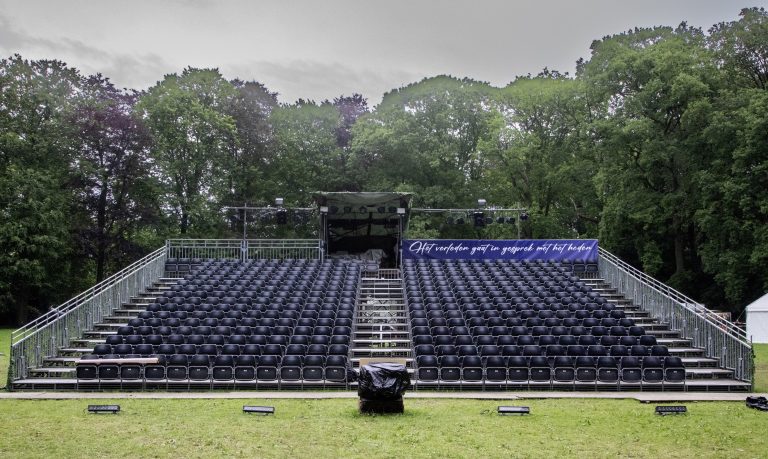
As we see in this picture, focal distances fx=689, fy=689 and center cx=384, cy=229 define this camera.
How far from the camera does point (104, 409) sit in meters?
12.5

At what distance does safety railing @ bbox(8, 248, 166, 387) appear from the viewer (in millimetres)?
16516

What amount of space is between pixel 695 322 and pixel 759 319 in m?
9.42

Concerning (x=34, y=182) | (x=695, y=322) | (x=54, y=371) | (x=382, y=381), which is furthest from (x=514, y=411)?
(x=34, y=182)

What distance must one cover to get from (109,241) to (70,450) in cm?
3104

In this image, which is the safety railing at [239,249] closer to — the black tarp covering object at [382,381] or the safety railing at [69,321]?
the safety railing at [69,321]

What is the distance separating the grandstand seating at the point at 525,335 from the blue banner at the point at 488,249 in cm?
262

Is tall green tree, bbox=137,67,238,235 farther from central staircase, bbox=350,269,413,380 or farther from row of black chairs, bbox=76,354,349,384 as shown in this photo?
row of black chairs, bbox=76,354,349,384

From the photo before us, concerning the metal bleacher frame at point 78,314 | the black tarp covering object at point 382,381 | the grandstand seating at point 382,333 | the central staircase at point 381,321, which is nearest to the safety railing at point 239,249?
the metal bleacher frame at point 78,314

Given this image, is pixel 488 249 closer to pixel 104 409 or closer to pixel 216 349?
pixel 216 349

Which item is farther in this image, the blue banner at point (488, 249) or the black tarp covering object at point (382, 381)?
the blue banner at point (488, 249)

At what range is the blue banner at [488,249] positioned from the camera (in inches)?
1121

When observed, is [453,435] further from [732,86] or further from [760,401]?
[732,86]

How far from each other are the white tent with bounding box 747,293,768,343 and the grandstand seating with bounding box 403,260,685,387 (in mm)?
7772

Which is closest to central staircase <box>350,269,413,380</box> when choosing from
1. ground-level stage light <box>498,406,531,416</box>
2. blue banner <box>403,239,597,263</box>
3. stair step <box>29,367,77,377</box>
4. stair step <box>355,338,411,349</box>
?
stair step <box>355,338,411,349</box>
